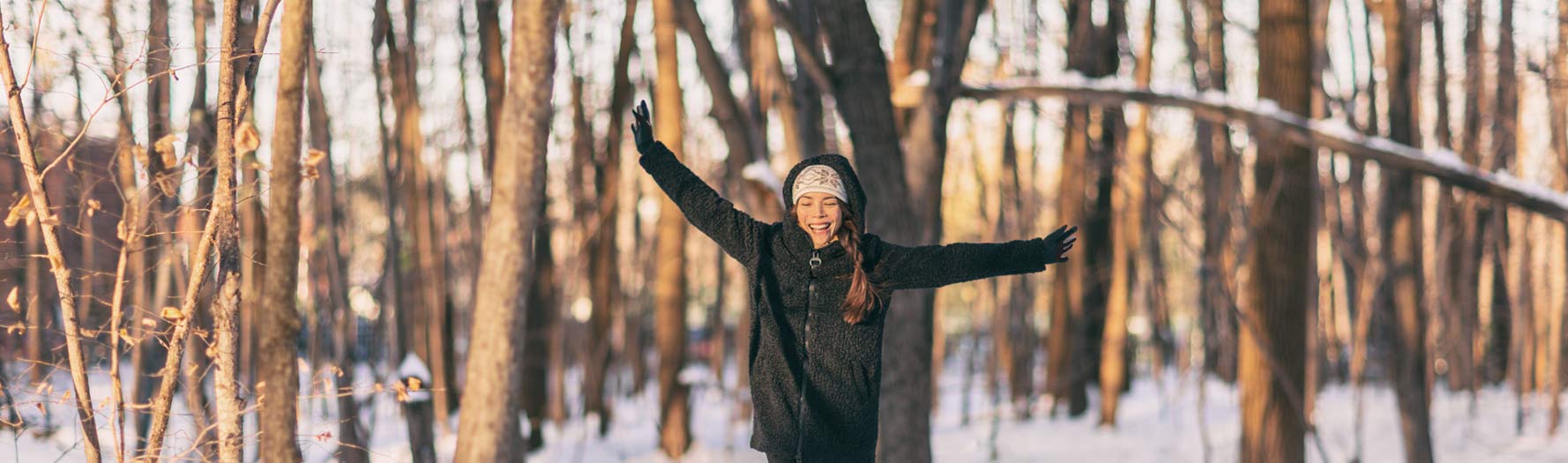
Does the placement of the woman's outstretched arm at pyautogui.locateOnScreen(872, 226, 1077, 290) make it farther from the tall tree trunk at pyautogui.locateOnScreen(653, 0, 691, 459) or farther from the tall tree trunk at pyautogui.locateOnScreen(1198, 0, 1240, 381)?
the tall tree trunk at pyautogui.locateOnScreen(653, 0, 691, 459)

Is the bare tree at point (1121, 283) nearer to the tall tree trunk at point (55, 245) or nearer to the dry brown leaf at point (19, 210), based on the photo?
the tall tree trunk at point (55, 245)

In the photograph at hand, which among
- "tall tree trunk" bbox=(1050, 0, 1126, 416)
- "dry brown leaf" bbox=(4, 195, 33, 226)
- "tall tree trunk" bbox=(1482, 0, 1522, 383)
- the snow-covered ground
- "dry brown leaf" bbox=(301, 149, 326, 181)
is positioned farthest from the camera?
"tall tree trunk" bbox=(1050, 0, 1126, 416)

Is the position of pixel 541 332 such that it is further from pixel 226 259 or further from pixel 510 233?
pixel 226 259

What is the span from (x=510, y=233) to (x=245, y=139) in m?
1.04

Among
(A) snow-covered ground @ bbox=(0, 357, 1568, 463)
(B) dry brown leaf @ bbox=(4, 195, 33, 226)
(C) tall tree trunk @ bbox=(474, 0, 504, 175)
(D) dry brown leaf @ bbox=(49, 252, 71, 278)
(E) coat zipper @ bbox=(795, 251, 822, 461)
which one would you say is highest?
(C) tall tree trunk @ bbox=(474, 0, 504, 175)

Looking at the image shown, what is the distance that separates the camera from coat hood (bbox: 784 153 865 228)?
355cm

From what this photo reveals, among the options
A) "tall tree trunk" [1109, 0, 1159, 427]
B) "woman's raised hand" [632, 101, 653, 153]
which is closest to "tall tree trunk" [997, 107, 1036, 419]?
"tall tree trunk" [1109, 0, 1159, 427]

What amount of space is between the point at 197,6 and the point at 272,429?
14.6 feet

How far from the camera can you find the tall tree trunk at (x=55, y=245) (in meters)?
3.72

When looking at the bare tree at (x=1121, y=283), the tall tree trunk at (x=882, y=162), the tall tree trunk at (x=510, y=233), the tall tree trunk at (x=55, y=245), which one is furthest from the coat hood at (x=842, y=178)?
the bare tree at (x=1121, y=283)

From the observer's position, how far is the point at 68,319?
3.89 metres

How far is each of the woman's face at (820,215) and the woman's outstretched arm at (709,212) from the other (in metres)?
0.15

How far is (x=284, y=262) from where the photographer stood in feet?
14.3

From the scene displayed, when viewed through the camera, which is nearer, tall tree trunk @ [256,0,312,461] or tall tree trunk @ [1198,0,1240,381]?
tall tree trunk @ [256,0,312,461]
